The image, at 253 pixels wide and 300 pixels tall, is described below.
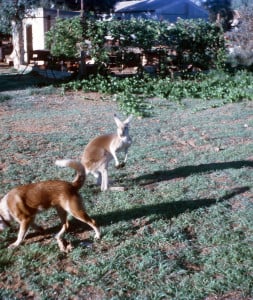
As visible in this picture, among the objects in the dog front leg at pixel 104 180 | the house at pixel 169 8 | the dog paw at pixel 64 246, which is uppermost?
the house at pixel 169 8

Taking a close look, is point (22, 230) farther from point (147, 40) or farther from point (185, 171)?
point (147, 40)

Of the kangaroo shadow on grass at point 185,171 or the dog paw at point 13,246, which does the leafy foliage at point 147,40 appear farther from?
the dog paw at point 13,246

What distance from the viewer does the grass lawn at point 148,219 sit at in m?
3.86

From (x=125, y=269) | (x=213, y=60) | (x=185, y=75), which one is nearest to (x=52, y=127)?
(x=125, y=269)

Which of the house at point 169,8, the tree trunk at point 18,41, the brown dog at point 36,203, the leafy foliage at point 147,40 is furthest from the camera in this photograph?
the house at point 169,8

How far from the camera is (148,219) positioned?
518 cm

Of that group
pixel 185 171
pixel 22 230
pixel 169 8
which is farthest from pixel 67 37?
pixel 169 8

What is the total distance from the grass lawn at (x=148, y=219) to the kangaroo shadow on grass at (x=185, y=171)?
2 centimetres

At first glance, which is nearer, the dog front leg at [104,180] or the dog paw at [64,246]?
the dog paw at [64,246]

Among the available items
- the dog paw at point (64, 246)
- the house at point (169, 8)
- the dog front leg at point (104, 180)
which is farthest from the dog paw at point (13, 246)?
the house at point (169, 8)

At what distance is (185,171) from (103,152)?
153 centimetres

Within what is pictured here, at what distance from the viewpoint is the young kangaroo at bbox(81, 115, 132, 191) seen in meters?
5.95

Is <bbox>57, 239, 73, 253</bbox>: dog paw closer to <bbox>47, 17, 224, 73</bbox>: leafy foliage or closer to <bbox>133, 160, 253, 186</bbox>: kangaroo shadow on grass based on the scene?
<bbox>133, 160, 253, 186</bbox>: kangaroo shadow on grass

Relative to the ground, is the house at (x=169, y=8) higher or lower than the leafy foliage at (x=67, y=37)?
higher
